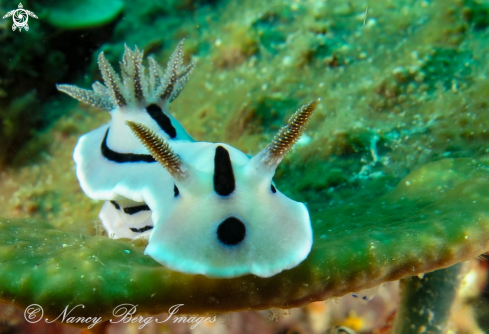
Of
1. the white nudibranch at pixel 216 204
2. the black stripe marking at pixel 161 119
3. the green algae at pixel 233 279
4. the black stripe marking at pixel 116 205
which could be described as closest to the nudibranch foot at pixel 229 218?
the white nudibranch at pixel 216 204

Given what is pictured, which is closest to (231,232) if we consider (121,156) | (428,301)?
(121,156)

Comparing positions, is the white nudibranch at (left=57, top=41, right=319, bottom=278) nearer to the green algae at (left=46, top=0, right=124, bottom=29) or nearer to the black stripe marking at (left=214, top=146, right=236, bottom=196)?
the black stripe marking at (left=214, top=146, right=236, bottom=196)

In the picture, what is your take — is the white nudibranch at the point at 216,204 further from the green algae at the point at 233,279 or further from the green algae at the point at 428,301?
the green algae at the point at 428,301

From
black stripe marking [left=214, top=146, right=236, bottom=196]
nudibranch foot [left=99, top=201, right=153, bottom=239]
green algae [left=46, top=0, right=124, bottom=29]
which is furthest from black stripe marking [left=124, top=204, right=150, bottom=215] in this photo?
green algae [left=46, top=0, right=124, bottom=29]

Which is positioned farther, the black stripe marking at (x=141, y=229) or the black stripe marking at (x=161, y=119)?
the black stripe marking at (x=161, y=119)

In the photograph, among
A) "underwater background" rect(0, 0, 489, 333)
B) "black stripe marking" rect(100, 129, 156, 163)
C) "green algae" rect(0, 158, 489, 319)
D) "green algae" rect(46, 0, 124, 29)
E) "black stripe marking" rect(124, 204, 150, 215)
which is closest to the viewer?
"green algae" rect(0, 158, 489, 319)

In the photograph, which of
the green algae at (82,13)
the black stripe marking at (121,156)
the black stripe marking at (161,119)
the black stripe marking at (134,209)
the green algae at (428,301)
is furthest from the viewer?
the green algae at (82,13)
